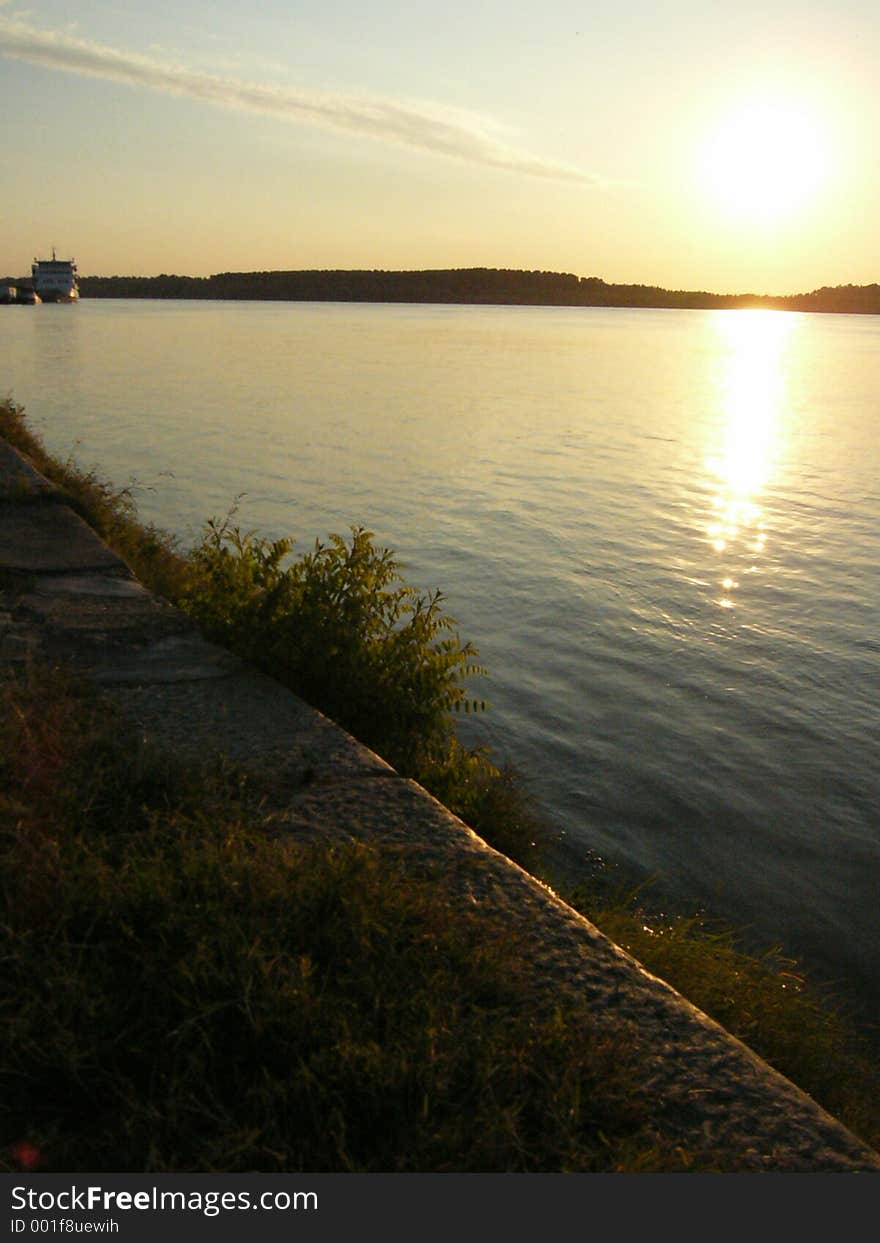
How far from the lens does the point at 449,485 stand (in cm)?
1695

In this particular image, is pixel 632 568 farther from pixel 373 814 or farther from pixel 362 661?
pixel 373 814

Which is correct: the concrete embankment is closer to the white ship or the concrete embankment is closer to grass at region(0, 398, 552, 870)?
grass at region(0, 398, 552, 870)

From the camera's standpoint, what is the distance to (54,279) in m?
116

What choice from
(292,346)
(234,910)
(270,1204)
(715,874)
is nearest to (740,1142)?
(270,1204)

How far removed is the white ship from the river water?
91713 mm

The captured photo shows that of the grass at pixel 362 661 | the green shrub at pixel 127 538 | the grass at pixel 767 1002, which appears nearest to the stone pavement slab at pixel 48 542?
the green shrub at pixel 127 538

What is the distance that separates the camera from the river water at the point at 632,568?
6.01 metres

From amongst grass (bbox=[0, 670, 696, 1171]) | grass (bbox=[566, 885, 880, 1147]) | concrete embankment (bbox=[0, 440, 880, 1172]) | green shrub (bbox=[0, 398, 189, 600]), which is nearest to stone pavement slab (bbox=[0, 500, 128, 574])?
concrete embankment (bbox=[0, 440, 880, 1172])

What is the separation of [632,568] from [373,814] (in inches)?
356

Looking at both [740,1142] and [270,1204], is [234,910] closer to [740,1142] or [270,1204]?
[270,1204]

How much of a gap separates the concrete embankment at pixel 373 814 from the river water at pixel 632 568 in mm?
2151

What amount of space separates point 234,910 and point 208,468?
1566 centimetres

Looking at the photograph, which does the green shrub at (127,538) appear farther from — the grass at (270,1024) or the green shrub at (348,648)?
the grass at (270,1024)

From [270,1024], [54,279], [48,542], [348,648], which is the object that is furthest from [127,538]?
[54,279]
